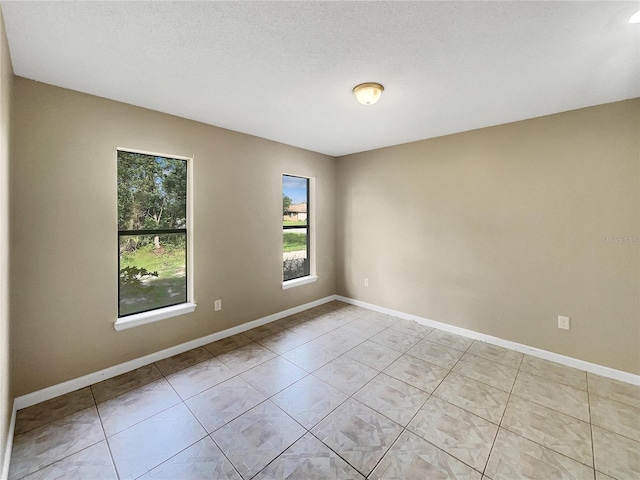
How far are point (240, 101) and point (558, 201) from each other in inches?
127

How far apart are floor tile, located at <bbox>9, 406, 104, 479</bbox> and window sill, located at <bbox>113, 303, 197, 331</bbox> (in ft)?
2.30

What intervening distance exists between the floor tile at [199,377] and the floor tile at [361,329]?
58.3 inches

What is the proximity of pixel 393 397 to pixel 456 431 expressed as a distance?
1.60 feet

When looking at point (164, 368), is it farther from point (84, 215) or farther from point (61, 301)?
point (84, 215)

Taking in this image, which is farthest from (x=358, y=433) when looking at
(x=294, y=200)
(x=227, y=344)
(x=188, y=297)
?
(x=294, y=200)

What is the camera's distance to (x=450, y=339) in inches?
127

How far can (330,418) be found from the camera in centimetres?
195

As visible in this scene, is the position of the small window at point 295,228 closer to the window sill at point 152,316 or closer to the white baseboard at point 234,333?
the white baseboard at point 234,333

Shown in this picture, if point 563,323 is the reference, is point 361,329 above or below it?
below

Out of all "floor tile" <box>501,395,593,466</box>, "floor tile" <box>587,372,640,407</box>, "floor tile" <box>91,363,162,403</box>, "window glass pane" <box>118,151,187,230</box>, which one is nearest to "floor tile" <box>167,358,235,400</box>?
"floor tile" <box>91,363,162,403</box>

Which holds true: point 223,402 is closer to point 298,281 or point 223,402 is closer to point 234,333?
point 234,333

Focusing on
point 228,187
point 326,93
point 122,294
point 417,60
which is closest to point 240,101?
point 326,93

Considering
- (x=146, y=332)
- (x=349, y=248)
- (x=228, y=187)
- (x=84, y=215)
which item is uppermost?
(x=228, y=187)

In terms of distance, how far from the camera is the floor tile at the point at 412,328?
339cm
